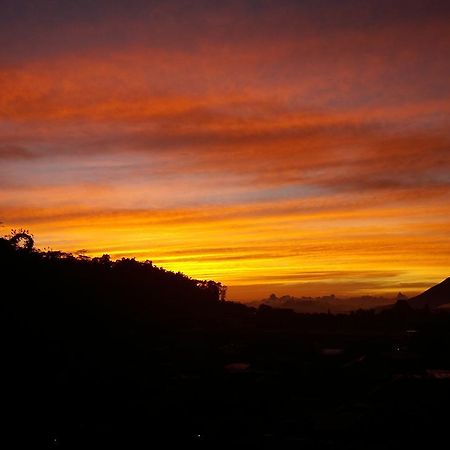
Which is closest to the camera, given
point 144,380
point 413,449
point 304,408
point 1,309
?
point 413,449

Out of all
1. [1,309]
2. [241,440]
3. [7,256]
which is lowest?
[241,440]

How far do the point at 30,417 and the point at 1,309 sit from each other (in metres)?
14.5

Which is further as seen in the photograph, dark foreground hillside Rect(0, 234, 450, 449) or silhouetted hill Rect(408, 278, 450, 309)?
silhouetted hill Rect(408, 278, 450, 309)

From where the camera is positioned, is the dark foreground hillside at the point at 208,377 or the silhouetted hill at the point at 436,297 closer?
the dark foreground hillside at the point at 208,377

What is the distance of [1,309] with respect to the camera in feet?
108

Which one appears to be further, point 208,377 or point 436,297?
point 436,297

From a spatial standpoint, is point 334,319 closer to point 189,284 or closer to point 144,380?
point 144,380

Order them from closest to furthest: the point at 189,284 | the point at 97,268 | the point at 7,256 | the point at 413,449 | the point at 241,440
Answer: the point at 413,449
the point at 241,440
the point at 7,256
the point at 97,268
the point at 189,284

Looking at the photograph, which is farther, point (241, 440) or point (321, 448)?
point (241, 440)

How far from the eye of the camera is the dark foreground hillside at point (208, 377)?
18344 millimetres

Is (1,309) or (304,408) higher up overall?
(1,309)

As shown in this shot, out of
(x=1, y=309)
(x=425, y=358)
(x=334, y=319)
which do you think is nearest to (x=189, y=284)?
(x=334, y=319)

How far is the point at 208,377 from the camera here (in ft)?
86.4

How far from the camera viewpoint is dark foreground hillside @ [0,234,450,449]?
1834cm
